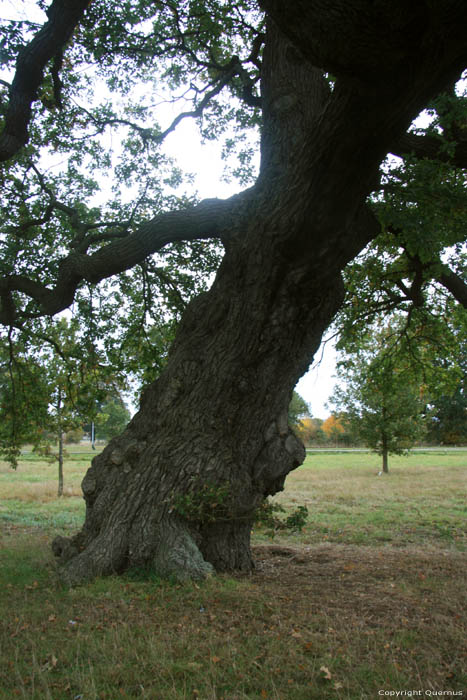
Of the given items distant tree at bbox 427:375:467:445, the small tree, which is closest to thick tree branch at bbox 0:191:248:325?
the small tree

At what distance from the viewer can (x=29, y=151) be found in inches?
383

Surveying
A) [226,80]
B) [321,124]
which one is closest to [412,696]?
[321,124]

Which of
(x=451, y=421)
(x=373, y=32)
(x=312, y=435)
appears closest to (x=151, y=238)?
(x=373, y=32)

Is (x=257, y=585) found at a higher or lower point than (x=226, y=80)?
lower

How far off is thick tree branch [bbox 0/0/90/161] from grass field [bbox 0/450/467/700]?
5779 mm

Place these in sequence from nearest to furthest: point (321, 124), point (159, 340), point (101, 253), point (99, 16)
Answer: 1. point (321, 124)
2. point (101, 253)
3. point (99, 16)
4. point (159, 340)

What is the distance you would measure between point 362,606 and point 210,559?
90.2 inches

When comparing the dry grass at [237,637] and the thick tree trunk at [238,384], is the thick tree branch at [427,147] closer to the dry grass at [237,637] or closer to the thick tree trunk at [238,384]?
the thick tree trunk at [238,384]

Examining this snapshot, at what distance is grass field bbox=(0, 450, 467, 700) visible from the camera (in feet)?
10.5

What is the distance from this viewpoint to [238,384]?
6.15 m

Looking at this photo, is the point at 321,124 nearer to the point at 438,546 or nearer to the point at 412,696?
the point at 412,696

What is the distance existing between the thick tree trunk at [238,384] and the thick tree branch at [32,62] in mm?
2632

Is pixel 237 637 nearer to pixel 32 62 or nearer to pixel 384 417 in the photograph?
pixel 32 62

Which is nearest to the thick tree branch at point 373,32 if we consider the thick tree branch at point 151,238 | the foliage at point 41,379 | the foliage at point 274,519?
the thick tree branch at point 151,238
